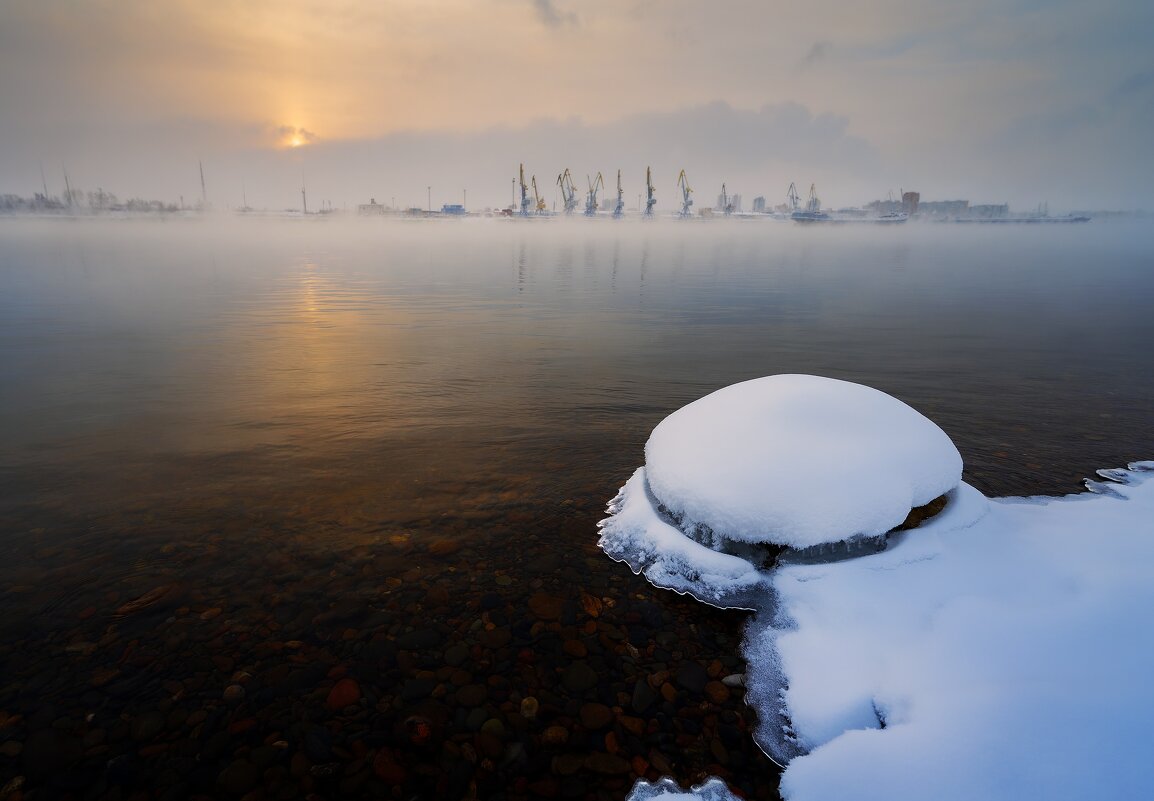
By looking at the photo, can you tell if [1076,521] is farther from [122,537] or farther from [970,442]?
[122,537]

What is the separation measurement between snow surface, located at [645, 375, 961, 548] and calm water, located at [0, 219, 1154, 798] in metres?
1.09

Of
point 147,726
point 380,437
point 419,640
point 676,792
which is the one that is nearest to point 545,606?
point 419,640

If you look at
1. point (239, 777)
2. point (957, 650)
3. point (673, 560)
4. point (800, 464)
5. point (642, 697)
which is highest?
point (800, 464)

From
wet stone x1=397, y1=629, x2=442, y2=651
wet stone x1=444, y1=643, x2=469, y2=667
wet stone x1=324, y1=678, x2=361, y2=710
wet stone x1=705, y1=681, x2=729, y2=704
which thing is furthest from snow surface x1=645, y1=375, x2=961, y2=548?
wet stone x1=324, y1=678, x2=361, y2=710

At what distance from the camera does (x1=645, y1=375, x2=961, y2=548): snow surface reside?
5.50m

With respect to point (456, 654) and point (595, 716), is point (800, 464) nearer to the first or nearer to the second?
point (595, 716)

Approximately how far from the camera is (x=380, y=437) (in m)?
9.45

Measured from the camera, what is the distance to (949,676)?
4055 mm

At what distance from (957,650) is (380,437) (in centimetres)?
791

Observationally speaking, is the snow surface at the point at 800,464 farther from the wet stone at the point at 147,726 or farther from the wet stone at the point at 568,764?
the wet stone at the point at 147,726

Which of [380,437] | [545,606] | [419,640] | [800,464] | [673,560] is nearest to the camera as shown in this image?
[419,640]

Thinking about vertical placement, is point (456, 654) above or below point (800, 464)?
below

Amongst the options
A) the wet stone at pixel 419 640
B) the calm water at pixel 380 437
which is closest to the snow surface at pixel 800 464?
the calm water at pixel 380 437

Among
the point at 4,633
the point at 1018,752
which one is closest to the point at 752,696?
the point at 1018,752
